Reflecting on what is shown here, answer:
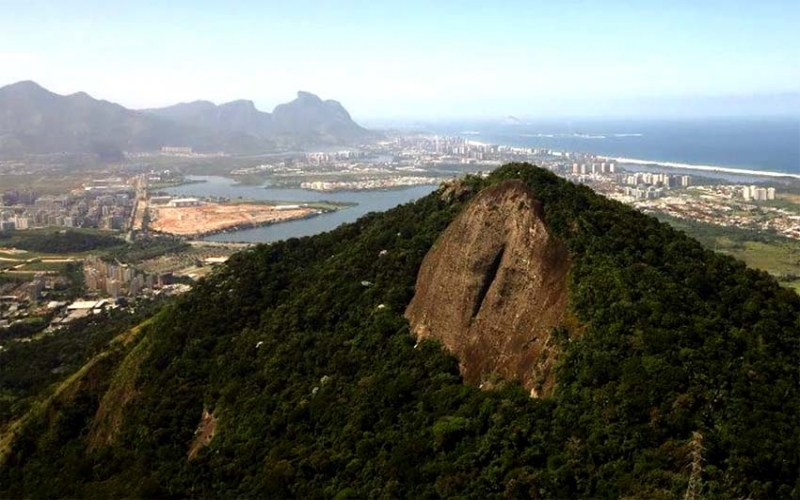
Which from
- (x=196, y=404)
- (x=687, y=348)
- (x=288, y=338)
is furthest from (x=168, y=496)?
(x=687, y=348)

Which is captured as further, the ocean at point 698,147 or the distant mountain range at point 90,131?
the distant mountain range at point 90,131

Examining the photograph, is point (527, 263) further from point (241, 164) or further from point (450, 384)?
point (241, 164)

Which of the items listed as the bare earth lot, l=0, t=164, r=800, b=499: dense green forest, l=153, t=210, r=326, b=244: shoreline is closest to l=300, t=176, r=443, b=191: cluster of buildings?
the bare earth lot

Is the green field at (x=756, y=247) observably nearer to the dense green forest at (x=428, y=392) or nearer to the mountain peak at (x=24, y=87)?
the dense green forest at (x=428, y=392)

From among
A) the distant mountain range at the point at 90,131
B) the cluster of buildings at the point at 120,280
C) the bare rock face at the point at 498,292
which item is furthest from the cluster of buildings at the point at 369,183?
the bare rock face at the point at 498,292

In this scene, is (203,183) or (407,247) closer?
(407,247)

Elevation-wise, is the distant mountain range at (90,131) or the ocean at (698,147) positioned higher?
the distant mountain range at (90,131)

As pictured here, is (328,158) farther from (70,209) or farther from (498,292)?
(498,292)
